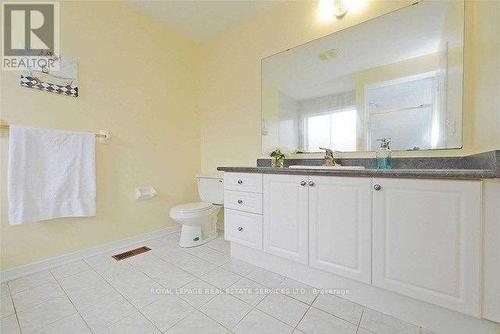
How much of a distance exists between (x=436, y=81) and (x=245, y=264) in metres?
1.85

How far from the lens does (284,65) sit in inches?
78.8

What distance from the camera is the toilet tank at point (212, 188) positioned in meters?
2.20

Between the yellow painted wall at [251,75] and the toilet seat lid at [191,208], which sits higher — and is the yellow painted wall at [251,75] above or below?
above

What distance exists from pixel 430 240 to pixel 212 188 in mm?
1778

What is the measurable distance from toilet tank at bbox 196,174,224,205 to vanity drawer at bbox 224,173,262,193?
413mm

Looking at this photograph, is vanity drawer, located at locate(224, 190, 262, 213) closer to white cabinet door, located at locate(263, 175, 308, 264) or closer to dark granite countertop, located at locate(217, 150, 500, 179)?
white cabinet door, located at locate(263, 175, 308, 264)

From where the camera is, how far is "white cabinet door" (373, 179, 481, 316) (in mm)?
892

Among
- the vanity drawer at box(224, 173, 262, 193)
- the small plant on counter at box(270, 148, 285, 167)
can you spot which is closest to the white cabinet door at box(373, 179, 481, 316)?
the vanity drawer at box(224, 173, 262, 193)

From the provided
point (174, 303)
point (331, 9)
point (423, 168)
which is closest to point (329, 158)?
point (423, 168)

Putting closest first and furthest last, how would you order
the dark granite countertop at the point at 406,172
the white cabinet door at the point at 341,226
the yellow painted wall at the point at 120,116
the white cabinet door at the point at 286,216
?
the dark granite countertop at the point at 406,172, the white cabinet door at the point at 341,226, the white cabinet door at the point at 286,216, the yellow painted wall at the point at 120,116

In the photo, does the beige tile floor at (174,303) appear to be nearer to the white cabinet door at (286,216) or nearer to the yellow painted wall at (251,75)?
the white cabinet door at (286,216)

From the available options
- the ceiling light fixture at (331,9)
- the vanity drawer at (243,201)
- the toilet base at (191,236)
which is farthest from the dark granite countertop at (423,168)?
the ceiling light fixture at (331,9)

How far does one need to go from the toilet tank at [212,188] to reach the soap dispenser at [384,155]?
140 centimetres

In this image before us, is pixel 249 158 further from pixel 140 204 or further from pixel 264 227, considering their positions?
pixel 140 204
